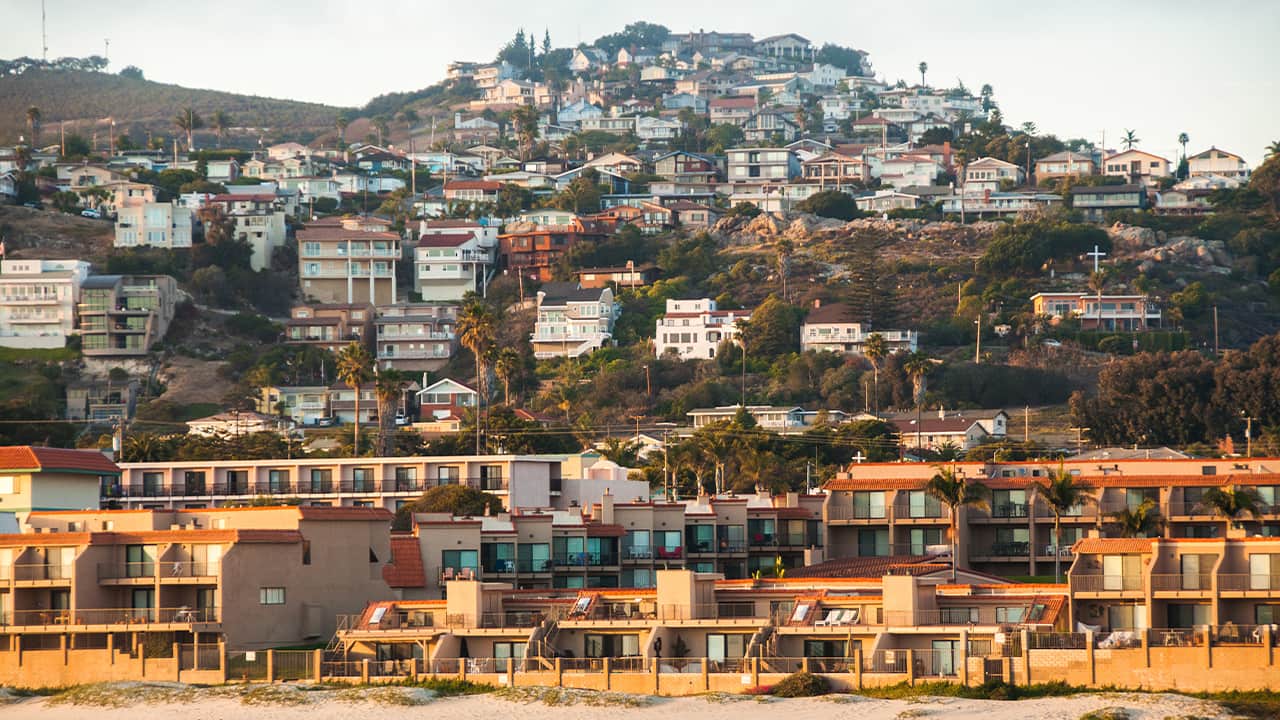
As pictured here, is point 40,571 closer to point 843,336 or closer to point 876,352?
point 876,352

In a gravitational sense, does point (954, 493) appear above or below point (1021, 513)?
above

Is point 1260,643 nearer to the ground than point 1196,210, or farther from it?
nearer to the ground

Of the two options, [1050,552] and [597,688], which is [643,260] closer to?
[1050,552]

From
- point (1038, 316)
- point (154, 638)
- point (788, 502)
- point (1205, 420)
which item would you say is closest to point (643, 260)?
point (1038, 316)

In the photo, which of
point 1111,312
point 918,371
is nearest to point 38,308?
point 918,371

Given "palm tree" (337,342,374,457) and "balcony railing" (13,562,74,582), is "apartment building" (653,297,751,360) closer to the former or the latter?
"palm tree" (337,342,374,457)

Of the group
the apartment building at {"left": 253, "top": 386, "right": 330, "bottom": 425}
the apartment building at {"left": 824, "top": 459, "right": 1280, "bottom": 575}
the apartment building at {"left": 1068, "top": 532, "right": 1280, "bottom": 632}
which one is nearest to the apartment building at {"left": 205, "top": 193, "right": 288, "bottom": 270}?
the apartment building at {"left": 253, "top": 386, "right": 330, "bottom": 425}

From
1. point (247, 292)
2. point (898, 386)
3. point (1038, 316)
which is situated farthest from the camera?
point (247, 292)

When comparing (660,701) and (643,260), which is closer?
(660,701)
